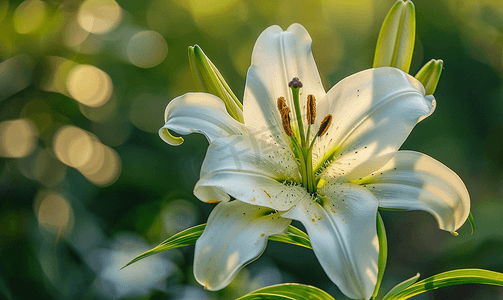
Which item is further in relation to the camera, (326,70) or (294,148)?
(326,70)

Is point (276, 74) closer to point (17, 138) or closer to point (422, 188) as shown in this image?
point (422, 188)

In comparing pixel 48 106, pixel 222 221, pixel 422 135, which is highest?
pixel 222 221

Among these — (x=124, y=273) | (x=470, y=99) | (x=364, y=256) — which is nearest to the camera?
(x=364, y=256)

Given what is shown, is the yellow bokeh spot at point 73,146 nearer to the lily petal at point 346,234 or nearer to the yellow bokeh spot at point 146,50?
the yellow bokeh spot at point 146,50

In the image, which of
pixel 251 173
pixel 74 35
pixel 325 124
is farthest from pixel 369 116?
pixel 74 35

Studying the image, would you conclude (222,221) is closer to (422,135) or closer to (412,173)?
(412,173)

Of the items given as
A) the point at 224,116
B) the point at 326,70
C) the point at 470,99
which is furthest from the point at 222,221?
the point at 470,99

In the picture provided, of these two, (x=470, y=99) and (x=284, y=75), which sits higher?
(x=284, y=75)

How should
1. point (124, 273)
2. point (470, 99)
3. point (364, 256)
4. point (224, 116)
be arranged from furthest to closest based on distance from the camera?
point (470, 99) < point (124, 273) < point (224, 116) < point (364, 256)
